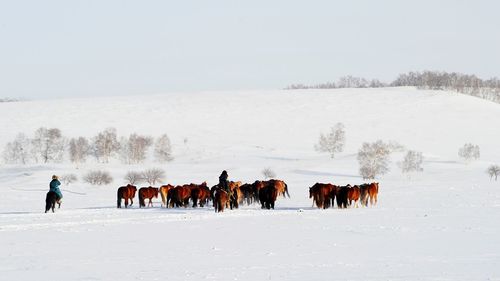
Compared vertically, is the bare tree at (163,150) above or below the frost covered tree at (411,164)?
above

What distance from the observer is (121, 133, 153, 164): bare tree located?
85.1 m

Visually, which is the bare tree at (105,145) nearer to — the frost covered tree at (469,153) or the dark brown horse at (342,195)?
the frost covered tree at (469,153)

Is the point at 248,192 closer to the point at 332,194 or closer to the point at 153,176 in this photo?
the point at 332,194

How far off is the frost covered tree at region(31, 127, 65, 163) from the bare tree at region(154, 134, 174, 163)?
1215cm

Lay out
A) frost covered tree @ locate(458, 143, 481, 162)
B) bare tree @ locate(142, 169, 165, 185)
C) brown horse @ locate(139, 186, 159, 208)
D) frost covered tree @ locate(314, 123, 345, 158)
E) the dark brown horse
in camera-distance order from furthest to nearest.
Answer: frost covered tree @ locate(314, 123, 345, 158)
frost covered tree @ locate(458, 143, 481, 162)
bare tree @ locate(142, 169, 165, 185)
brown horse @ locate(139, 186, 159, 208)
the dark brown horse

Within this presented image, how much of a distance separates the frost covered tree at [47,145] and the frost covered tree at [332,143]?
32.3 m

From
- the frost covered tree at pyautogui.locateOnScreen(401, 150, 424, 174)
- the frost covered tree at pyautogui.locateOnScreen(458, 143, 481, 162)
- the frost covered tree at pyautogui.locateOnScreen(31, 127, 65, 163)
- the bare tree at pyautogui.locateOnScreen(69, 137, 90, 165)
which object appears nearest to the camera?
the frost covered tree at pyautogui.locateOnScreen(401, 150, 424, 174)

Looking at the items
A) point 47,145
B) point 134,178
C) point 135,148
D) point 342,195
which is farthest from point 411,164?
point 47,145

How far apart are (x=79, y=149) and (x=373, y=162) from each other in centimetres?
3926

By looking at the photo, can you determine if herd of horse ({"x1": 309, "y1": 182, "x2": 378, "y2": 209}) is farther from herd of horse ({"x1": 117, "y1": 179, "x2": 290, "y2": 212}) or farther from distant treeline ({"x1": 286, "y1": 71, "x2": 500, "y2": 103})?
distant treeline ({"x1": 286, "y1": 71, "x2": 500, "y2": 103})

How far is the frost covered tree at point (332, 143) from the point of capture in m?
85.9

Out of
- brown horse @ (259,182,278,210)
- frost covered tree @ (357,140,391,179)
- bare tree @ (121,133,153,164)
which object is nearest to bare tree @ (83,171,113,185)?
frost covered tree @ (357,140,391,179)

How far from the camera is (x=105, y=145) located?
88375 millimetres

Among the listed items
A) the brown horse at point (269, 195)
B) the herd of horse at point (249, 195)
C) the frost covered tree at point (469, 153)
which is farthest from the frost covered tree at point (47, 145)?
the brown horse at point (269, 195)
